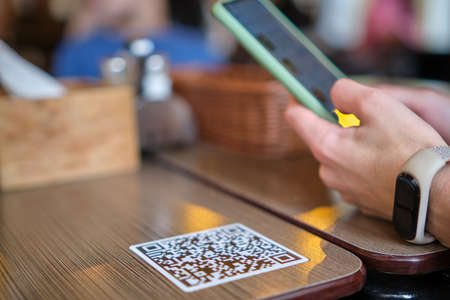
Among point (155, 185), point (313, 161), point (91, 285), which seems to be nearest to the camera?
point (91, 285)

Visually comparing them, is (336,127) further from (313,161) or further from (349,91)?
(313,161)

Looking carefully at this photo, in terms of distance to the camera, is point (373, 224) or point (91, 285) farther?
point (373, 224)

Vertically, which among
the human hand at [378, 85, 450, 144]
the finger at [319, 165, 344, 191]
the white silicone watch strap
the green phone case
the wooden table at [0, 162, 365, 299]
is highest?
the green phone case

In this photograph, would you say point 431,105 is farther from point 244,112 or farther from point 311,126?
point 244,112

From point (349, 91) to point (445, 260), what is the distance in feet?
0.73

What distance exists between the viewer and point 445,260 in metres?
0.52

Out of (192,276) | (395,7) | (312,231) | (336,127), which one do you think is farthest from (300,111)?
(395,7)

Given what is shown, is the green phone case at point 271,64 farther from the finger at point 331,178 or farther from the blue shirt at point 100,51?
the blue shirt at point 100,51

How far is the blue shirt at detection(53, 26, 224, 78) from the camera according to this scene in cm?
206

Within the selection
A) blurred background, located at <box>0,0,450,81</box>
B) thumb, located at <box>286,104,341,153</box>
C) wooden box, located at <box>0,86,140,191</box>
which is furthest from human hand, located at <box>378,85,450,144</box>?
blurred background, located at <box>0,0,450,81</box>

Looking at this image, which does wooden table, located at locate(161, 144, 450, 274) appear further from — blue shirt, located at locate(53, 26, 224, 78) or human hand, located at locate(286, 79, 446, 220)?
blue shirt, located at locate(53, 26, 224, 78)

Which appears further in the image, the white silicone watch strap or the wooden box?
the wooden box

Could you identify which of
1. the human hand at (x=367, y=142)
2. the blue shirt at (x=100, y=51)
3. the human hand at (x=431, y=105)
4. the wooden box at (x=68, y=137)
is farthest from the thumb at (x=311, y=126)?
the blue shirt at (x=100, y=51)

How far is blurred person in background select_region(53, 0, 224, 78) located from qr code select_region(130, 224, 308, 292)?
1.55 metres
